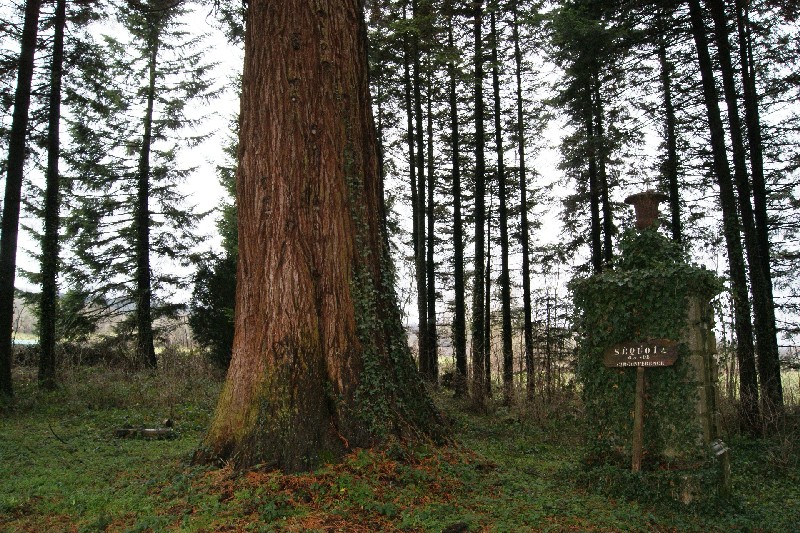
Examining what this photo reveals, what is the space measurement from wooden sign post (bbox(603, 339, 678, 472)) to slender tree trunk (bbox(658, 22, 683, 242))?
9010 millimetres

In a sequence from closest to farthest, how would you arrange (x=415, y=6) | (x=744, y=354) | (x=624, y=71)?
1. (x=744, y=354)
2. (x=624, y=71)
3. (x=415, y=6)

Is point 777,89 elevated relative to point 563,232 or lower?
elevated

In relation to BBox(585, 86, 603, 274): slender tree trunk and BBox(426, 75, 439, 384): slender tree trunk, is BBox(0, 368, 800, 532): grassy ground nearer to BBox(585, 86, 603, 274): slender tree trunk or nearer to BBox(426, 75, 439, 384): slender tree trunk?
BBox(585, 86, 603, 274): slender tree trunk

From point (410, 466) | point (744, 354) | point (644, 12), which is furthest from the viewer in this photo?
point (644, 12)

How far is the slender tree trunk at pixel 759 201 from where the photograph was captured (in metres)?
9.80

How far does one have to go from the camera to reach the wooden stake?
18.6 feet

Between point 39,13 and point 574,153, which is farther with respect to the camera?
point 574,153

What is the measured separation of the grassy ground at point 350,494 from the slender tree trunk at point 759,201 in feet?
8.10

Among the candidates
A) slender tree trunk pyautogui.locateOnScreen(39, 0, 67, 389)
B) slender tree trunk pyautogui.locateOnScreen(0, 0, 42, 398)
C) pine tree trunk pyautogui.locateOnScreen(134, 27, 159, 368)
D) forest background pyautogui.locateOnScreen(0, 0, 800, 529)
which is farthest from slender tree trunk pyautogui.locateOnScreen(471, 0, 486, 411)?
pine tree trunk pyautogui.locateOnScreen(134, 27, 159, 368)

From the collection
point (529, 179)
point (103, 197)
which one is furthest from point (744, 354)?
point (103, 197)

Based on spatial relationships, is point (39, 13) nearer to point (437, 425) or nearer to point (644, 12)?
point (437, 425)

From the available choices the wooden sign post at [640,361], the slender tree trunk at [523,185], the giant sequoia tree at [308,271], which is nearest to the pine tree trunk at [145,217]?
the slender tree trunk at [523,185]

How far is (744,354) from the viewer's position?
9.73m

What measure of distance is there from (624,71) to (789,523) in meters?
11.9
